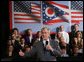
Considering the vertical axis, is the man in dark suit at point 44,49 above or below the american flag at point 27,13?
below

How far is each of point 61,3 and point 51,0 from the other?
11.8 inches

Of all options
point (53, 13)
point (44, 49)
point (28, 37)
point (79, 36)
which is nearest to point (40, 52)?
point (44, 49)

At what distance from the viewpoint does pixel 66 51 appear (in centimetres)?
403

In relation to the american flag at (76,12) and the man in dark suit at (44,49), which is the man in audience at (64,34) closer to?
the american flag at (76,12)

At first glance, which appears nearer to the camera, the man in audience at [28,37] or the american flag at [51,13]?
the man in audience at [28,37]

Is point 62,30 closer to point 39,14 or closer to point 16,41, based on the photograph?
point 39,14

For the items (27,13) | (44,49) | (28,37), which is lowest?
(44,49)

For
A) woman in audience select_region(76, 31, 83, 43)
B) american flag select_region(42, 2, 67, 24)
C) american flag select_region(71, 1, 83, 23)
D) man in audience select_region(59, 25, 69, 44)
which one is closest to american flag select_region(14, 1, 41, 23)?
american flag select_region(42, 2, 67, 24)

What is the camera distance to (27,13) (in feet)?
14.8

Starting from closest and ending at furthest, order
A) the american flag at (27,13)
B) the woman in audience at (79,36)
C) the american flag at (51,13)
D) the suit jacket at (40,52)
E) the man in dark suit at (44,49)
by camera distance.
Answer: the suit jacket at (40,52) < the man in dark suit at (44,49) < the woman in audience at (79,36) < the american flag at (27,13) < the american flag at (51,13)

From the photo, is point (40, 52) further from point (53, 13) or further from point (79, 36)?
point (53, 13)

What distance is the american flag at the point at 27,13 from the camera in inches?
175

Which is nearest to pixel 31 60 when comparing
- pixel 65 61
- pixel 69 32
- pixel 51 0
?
pixel 65 61

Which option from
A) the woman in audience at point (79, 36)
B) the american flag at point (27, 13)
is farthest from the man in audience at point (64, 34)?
the american flag at point (27, 13)
